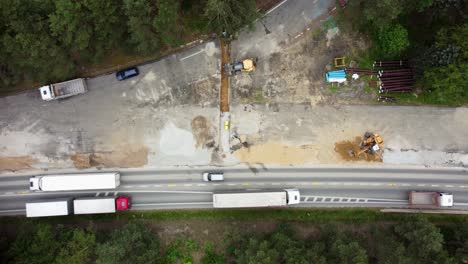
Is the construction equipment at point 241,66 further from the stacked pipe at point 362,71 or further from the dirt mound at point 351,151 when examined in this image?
the dirt mound at point 351,151

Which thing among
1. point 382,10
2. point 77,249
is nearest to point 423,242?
point 382,10

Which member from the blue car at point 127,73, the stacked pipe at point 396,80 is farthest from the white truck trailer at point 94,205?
the stacked pipe at point 396,80

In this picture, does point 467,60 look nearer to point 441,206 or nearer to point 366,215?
point 441,206

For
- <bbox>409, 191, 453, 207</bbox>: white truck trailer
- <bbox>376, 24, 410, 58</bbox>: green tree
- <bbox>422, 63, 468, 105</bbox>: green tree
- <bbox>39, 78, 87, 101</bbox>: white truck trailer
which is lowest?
<bbox>409, 191, 453, 207</bbox>: white truck trailer

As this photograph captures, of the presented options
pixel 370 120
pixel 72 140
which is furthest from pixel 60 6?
pixel 370 120

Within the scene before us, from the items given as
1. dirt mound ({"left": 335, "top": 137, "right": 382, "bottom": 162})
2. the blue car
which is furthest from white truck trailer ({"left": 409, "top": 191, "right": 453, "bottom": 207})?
the blue car

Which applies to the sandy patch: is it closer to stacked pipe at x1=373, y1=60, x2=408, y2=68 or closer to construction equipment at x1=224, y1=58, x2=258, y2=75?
construction equipment at x1=224, y1=58, x2=258, y2=75
